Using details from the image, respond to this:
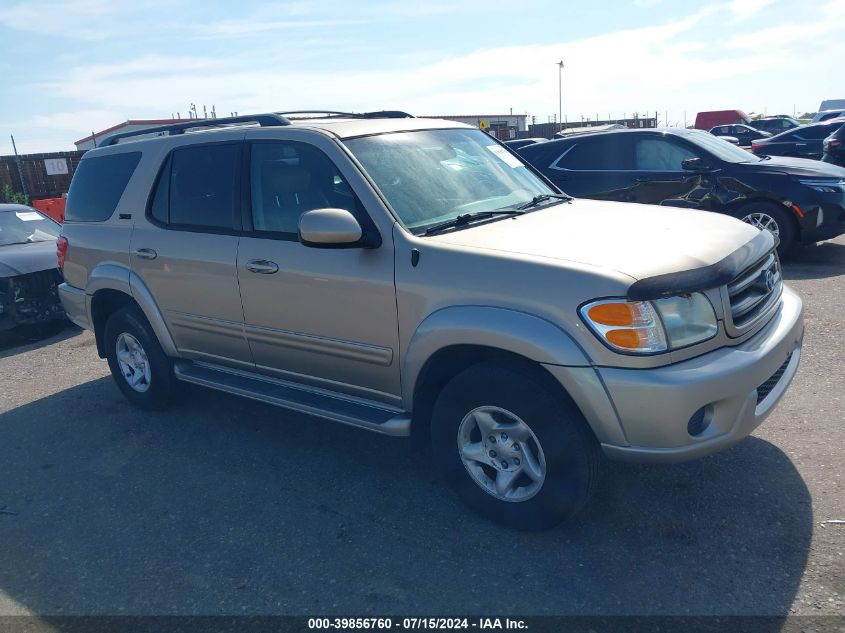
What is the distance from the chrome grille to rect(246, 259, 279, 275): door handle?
2.40 meters

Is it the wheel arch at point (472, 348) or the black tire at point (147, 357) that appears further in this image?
the black tire at point (147, 357)

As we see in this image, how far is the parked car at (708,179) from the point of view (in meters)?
8.23

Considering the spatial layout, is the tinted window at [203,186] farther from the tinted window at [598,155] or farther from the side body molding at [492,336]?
the tinted window at [598,155]

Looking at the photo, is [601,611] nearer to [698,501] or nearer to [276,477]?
[698,501]

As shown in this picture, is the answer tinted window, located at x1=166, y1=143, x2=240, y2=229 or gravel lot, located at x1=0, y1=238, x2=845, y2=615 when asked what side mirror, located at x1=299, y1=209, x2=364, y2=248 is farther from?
gravel lot, located at x1=0, y1=238, x2=845, y2=615

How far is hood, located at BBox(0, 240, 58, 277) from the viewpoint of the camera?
7.72 metres

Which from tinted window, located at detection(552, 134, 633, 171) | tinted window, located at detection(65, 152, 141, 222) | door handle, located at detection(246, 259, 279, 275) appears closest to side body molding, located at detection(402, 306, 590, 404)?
door handle, located at detection(246, 259, 279, 275)

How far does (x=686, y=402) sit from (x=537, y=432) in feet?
2.13

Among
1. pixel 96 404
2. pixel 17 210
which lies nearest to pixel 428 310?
pixel 96 404

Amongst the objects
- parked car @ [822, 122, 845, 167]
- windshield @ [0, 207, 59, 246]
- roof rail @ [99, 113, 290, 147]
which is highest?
roof rail @ [99, 113, 290, 147]

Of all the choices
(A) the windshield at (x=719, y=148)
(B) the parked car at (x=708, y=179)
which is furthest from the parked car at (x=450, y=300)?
(A) the windshield at (x=719, y=148)

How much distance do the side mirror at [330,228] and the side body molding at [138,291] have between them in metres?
1.90

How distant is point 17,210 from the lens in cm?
915

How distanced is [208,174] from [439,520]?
2643mm
